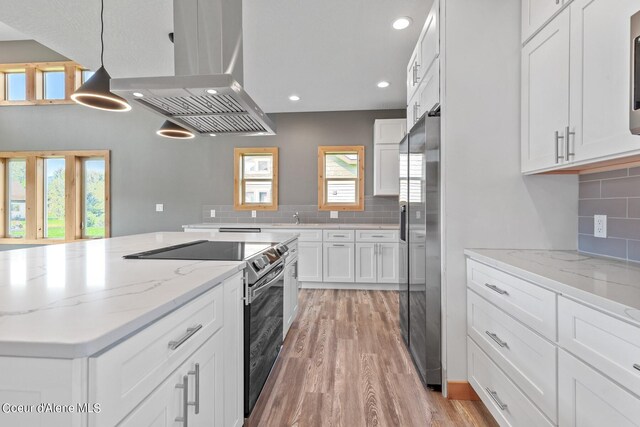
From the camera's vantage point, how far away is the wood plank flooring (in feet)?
5.52

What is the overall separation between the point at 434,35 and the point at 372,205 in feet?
10.0

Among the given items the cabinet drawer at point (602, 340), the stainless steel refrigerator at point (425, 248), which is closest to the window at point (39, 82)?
the stainless steel refrigerator at point (425, 248)

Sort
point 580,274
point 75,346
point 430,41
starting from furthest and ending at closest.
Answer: point 430,41 < point 580,274 < point 75,346

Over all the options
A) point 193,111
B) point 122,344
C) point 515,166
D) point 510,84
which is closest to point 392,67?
point 510,84

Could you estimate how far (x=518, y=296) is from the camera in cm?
136

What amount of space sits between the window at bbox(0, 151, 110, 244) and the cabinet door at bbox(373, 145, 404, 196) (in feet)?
14.4

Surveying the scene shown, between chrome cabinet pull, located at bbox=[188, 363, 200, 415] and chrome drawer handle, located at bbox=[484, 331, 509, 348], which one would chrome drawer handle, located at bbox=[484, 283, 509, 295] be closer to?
chrome drawer handle, located at bbox=[484, 331, 509, 348]

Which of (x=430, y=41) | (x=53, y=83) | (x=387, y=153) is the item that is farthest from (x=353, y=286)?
(x=53, y=83)

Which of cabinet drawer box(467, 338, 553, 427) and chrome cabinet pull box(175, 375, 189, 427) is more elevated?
chrome cabinet pull box(175, 375, 189, 427)

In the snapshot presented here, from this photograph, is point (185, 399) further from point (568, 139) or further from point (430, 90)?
point (430, 90)

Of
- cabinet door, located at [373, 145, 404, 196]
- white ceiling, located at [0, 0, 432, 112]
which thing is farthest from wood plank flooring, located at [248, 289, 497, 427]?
white ceiling, located at [0, 0, 432, 112]

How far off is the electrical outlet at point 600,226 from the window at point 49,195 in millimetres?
6074

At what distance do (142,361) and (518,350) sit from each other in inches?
57.5

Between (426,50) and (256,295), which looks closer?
(256,295)
